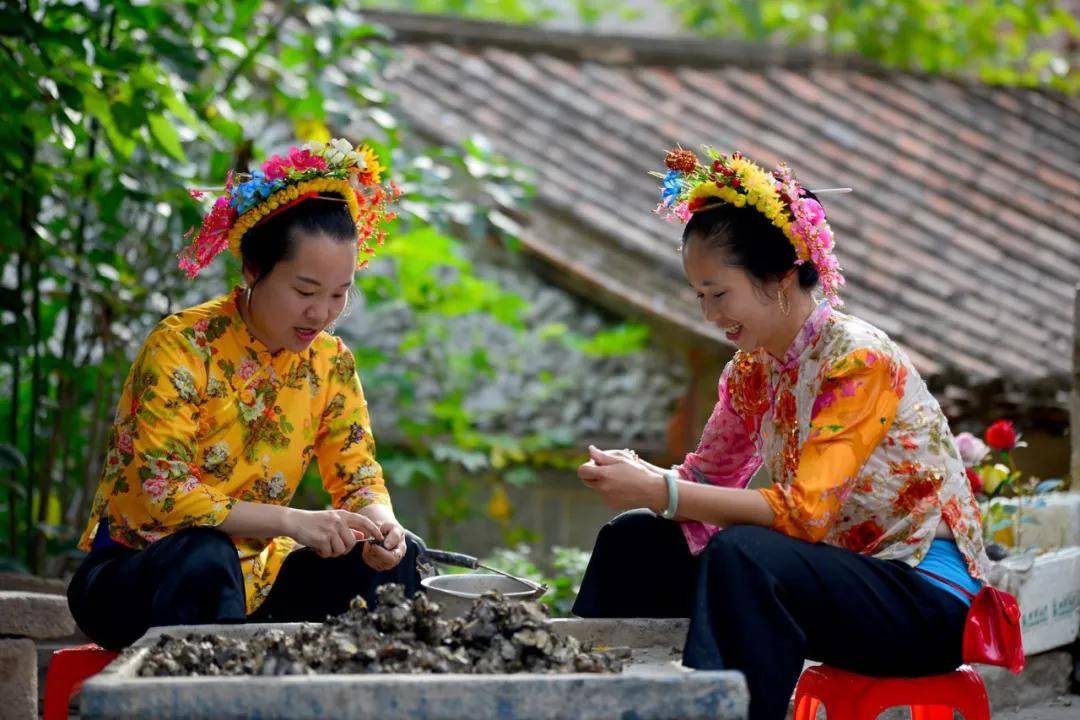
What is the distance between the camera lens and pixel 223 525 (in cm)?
306

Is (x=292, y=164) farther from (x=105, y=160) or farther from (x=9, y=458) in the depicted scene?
(x=105, y=160)

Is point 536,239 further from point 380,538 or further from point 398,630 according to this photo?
point 398,630

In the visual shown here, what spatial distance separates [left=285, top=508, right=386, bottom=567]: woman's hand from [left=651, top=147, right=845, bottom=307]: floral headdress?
101 centimetres

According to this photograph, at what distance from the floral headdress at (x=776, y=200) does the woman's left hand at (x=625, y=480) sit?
562mm

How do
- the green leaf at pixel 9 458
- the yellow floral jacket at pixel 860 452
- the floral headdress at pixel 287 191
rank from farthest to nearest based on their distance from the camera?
the green leaf at pixel 9 458 → the floral headdress at pixel 287 191 → the yellow floral jacket at pixel 860 452

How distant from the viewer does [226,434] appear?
10.8 ft

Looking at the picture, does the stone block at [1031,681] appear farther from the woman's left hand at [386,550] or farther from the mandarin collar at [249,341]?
the mandarin collar at [249,341]

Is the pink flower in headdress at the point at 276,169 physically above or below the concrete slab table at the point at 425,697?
above

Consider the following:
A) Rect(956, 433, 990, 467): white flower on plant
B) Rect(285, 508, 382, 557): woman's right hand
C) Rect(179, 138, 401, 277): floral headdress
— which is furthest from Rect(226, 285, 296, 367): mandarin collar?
Rect(956, 433, 990, 467): white flower on plant

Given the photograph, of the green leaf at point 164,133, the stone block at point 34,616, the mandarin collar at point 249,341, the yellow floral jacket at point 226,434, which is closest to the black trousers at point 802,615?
the yellow floral jacket at point 226,434

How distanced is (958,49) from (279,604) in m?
8.98

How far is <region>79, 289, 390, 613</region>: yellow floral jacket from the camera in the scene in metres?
3.08

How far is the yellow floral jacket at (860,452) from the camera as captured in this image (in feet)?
9.41

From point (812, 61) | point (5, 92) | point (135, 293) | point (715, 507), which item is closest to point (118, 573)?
point (715, 507)
